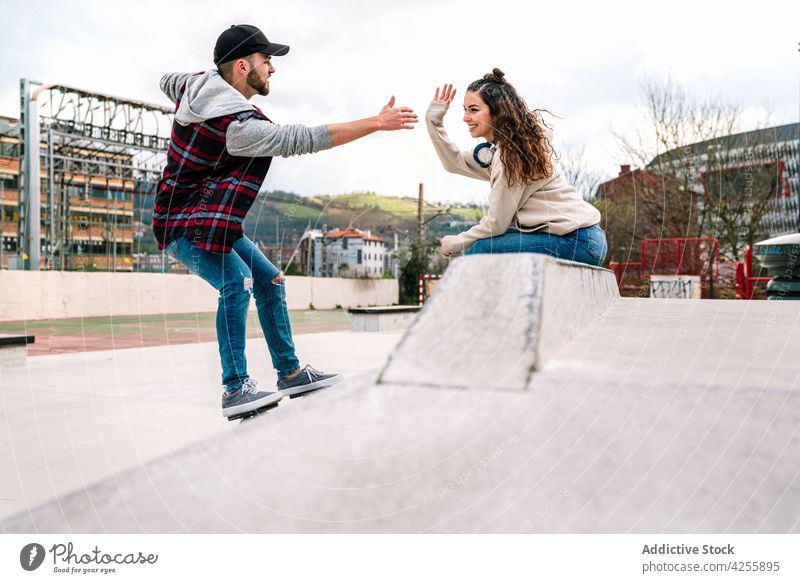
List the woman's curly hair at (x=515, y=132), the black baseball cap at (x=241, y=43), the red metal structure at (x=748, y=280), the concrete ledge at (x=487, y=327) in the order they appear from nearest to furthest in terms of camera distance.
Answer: the concrete ledge at (x=487, y=327) → the black baseball cap at (x=241, y=43) → the woman's curly hair at (x=515, y=132) → the red metal structure at (x=748, y=280)

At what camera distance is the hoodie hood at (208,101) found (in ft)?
7.55

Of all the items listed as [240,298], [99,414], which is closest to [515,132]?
[240,298]

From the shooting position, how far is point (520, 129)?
255cm

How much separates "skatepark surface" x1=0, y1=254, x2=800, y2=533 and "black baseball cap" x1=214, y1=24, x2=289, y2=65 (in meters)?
1.23

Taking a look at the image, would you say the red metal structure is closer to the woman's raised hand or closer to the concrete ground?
the concrete ground

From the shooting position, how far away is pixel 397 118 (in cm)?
225

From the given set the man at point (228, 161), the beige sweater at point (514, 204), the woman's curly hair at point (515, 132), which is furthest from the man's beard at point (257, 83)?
the woman's curly hair at point (515, 132)

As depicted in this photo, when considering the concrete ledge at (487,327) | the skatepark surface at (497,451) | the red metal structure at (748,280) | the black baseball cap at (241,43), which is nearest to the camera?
the skatepark surface at (497,451)

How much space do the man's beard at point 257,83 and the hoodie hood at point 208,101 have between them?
3.5 inches

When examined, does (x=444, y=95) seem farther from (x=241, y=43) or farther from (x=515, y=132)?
(x=241, y=43)

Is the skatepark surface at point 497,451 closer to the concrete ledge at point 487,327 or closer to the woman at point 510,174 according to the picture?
the concrete ledge at point 487,327

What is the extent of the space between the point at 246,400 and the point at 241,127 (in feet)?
3.30

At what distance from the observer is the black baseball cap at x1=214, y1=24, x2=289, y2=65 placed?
7.82ft

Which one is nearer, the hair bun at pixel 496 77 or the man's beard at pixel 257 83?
the man's beard at pixel 257 83
